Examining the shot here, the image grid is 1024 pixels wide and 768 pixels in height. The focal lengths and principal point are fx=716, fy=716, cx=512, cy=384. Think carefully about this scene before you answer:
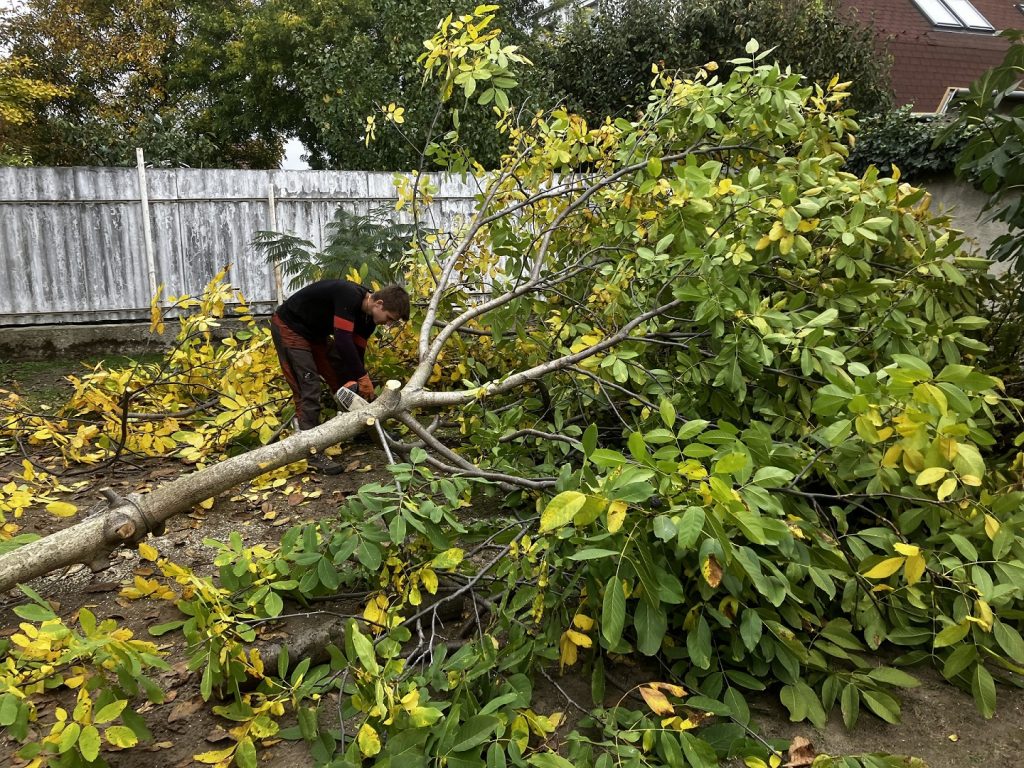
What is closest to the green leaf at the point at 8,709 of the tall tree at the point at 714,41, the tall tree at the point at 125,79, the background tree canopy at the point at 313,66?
the background tree canopy at the point at 313,66

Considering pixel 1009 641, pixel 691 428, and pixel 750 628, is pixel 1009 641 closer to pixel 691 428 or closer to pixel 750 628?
pixel 750 628

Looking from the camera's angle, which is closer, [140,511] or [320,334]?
[140,511]

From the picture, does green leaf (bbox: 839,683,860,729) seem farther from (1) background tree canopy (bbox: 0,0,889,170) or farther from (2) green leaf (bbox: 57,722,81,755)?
(1) background tree canopy (bbox: 0,0,889,170)

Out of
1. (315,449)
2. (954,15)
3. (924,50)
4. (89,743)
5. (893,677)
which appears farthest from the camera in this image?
(954,15)

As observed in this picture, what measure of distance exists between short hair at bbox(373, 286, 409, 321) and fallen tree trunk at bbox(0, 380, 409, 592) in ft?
3.33

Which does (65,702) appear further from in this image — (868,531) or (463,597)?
(868,531)

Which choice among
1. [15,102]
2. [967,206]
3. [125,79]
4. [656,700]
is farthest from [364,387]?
[125,79]

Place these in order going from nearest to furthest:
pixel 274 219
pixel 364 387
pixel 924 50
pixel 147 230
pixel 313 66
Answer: pixel 364 387 < pixel 147 230 < pixel 274 219 < pixel 924 50 < pixel 313 66

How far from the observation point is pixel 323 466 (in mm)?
4457

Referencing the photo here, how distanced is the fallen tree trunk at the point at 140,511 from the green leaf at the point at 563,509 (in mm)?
1521

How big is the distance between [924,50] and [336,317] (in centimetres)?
1656

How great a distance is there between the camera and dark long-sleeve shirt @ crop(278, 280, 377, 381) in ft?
14.0

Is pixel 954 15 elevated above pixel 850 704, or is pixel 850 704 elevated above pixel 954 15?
pixel 954 15

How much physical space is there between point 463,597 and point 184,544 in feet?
4.73
